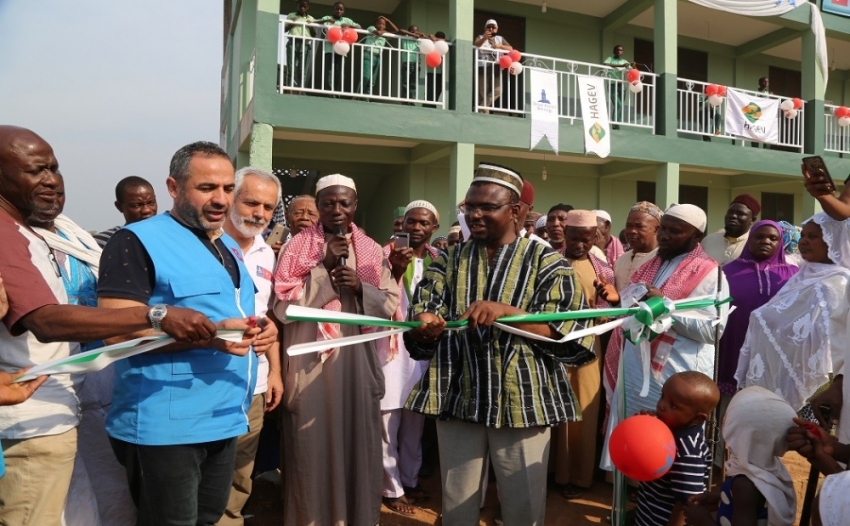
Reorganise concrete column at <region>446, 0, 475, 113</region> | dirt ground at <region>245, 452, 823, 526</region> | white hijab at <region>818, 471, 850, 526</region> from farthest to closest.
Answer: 1. concrete column at <region>446, 0, 475, 113</region>
2. dirt ground at <region>245, 452, 823, 526</region>
3. white hijab at <region>818, 471, 850, 526</region>

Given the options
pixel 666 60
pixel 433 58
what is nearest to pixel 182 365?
pixel 433 58

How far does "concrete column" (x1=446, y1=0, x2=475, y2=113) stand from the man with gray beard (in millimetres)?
7096

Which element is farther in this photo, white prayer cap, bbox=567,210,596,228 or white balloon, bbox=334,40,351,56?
white balloon, bbox=334,40,351,56

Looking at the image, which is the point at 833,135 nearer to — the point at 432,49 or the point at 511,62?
the point at 511,62

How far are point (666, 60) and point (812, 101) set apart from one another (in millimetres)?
3967

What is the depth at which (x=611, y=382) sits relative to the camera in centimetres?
394

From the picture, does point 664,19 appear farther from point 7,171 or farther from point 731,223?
point 7,171

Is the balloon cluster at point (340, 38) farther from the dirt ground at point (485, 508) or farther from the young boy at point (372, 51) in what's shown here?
the dirt ground at point (485, 508)

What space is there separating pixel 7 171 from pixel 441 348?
1759 millimetres

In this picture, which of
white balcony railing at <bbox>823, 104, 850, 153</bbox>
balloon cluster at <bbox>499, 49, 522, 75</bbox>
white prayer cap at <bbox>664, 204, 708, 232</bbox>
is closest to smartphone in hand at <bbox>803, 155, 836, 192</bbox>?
white prayer cap at <bbox>664, 204, 708, 232</bbox>

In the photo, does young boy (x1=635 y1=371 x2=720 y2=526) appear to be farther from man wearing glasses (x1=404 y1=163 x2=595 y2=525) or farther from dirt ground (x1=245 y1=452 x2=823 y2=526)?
dirt ground (x1=245 y1=452 x2=823 y2=526)

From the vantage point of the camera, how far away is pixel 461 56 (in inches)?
381

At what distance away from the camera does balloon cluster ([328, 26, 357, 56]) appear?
28.7ft

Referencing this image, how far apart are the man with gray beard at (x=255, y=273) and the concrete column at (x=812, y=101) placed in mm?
13046
